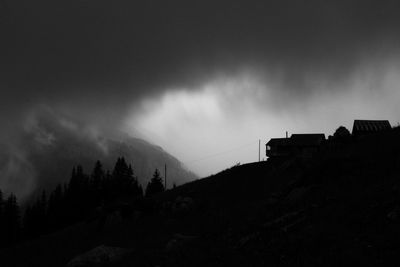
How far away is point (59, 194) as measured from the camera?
11525cm

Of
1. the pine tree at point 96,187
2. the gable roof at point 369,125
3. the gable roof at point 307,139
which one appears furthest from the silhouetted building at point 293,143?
the pine tree at point 96,187

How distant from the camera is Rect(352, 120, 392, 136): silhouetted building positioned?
83625mm

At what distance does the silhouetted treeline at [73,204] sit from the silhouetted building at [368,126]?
49159mm

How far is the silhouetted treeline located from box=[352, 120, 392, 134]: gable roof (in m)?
49.2

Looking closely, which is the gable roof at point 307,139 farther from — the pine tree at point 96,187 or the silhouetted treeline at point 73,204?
the pine tree at point 96,187

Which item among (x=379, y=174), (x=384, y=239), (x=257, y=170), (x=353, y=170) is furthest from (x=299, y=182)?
(x=257, y=170)

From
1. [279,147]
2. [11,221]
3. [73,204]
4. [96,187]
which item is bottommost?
[11,221]

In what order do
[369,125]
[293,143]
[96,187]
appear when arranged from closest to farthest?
[369,125] → [293,143] → [96,187]

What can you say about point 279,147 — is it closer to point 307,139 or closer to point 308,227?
point 307,139

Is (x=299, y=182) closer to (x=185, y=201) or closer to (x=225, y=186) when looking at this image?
(x=185, y=201)

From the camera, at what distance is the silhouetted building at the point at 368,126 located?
83625 millimetres

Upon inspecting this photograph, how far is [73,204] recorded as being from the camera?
10019 cm

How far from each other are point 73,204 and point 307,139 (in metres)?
55.6

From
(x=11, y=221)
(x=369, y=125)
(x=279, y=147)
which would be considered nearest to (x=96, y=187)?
(x=11, y=221)
